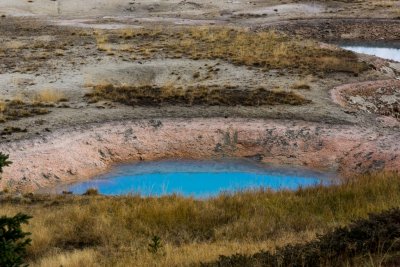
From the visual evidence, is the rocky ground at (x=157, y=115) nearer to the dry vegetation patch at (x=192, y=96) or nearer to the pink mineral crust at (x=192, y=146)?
the pink mineral crust at (x=192, y=146)

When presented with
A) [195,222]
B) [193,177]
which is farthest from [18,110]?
[195,222]

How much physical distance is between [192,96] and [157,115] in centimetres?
280

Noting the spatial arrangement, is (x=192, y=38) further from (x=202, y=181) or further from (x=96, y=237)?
(x=96, y=237)

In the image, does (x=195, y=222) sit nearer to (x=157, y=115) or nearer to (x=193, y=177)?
(x=193, y=177)

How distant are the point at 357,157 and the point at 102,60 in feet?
65.8

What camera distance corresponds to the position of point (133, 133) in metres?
20.9

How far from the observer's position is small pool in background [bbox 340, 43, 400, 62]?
42.3 metres

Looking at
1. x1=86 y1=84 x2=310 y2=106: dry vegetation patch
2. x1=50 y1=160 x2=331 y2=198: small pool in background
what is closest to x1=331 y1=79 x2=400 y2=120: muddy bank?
x1=86 y1=84 x2=310 y2=106: dry vegetation patch

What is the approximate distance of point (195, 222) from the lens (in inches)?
446

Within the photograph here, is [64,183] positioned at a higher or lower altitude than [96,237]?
lower

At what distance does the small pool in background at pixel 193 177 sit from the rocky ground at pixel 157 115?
58 cm

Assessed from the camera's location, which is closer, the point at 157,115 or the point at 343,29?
the point at 157,115

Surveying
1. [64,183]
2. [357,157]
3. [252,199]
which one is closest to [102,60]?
[64,183]

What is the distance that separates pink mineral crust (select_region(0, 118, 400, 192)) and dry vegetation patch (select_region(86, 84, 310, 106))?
7.92 ft
